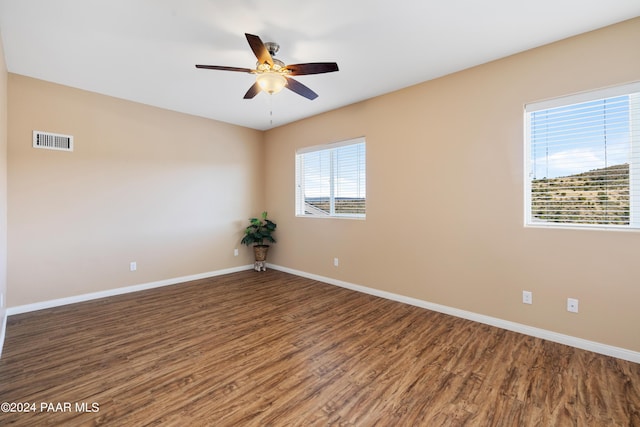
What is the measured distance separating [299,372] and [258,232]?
11.1 ft

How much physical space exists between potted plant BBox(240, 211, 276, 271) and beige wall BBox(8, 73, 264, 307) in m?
0.22

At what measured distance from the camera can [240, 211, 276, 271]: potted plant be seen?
205 inches

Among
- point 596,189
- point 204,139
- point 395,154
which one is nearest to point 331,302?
point 395,154

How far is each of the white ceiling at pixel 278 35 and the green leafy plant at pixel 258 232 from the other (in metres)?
2.54

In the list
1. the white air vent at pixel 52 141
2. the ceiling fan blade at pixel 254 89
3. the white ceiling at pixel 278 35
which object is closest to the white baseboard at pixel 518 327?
the white ceiling at pixel 278 35

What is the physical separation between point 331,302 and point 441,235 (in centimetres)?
159

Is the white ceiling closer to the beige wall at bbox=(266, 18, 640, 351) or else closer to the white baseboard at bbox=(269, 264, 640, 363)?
the beige wall at bbox=(266, 18, 640, 351)

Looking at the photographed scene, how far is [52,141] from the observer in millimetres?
3410

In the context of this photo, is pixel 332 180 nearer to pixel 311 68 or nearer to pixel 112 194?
pixel 311 68

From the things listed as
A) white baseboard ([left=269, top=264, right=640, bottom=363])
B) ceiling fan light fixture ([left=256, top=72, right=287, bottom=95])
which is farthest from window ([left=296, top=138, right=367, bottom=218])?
ceiling fan light fixture ([left=256, top=72, right=287, bottom=95])

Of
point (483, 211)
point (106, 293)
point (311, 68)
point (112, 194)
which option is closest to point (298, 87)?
point (311, 68)

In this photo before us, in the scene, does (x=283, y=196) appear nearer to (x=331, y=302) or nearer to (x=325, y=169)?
(x=325, y=169)

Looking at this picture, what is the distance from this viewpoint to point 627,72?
2260mm

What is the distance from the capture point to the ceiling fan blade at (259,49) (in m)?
2.02
